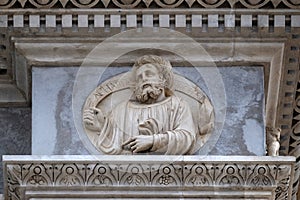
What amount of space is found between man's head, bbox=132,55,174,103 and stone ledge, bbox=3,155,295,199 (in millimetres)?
545

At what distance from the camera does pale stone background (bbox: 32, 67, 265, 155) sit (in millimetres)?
15086

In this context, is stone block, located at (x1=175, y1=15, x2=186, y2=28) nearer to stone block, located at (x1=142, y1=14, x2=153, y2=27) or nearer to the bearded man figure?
stone block, located at (x1=142, y1=14, x2=153, y2=27)

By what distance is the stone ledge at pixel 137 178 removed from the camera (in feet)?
48.3

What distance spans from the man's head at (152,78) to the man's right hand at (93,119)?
0.85 feet

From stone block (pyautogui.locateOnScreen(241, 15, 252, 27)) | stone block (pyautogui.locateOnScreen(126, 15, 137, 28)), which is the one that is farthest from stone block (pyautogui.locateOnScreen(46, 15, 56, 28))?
stone block (pyautogui.locateOnScreen(241, 15, 252, 27))

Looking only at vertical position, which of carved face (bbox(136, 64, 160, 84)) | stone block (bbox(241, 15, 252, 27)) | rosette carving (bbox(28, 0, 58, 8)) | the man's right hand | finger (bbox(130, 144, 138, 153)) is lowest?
finger (bbox(130, 144, 138, 153))

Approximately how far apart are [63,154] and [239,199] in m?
1.13

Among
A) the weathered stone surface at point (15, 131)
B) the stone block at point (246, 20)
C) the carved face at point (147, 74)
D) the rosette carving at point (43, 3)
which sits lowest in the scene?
the weathered stone surface at point (15, 131)

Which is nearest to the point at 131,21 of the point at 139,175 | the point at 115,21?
the point at 115,21

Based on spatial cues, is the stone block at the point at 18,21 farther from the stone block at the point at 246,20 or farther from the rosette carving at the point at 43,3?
the stone block at the point at 246,20

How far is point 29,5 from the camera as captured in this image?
15.5m

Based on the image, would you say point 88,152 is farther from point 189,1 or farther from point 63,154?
point 189,1

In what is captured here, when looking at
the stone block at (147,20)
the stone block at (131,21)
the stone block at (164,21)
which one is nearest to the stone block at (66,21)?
the stone block at (131,21)

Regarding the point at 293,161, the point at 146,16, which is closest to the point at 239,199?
the point at 293,161
